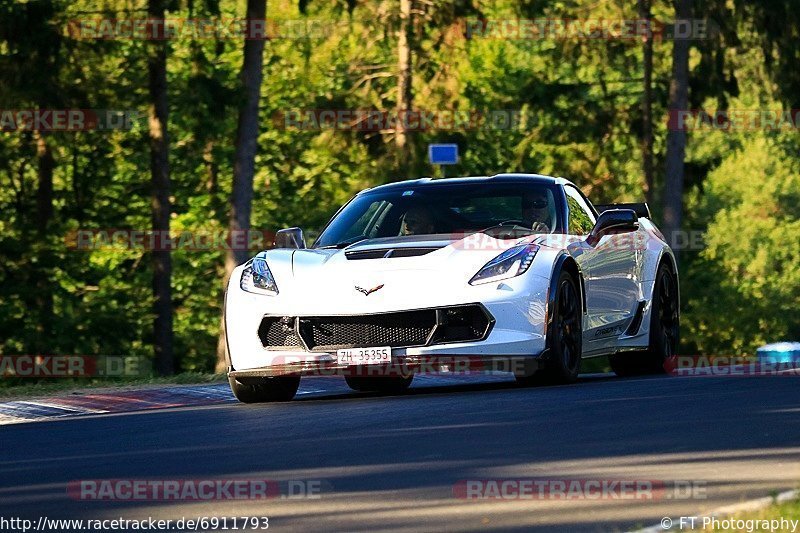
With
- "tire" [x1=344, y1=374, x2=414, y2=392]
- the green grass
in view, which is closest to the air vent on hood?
"tire" [x1=344, y1=374, x2=414, y2=392]

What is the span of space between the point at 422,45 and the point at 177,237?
8.40 meters

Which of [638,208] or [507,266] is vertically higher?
[638,208]

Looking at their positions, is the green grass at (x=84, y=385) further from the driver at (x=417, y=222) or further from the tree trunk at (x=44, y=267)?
the tree trunk at (x=44, y=267)

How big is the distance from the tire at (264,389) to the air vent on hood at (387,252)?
1.13m

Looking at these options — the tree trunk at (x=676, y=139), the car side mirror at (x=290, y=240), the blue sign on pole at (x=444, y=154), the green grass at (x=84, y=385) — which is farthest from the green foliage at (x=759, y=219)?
the car side mirror at (x=290, y=240)

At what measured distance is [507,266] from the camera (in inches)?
502

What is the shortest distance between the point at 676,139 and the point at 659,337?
24.4 meters

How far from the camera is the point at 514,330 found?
1262cm

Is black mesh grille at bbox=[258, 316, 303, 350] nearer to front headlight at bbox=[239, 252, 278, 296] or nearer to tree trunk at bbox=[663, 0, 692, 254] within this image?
front headlight at bbox=[239, 252, 278, 296]

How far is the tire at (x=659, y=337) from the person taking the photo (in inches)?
620

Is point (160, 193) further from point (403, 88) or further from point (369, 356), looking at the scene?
point (369, 356)

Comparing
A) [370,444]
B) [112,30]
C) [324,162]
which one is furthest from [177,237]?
[370,444]

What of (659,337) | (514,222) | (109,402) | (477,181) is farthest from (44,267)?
(514,222)

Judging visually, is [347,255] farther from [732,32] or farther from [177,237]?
[177,237]
